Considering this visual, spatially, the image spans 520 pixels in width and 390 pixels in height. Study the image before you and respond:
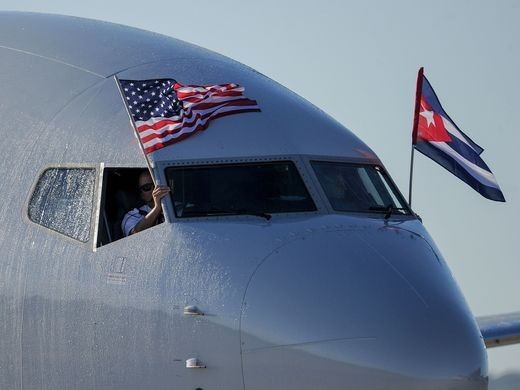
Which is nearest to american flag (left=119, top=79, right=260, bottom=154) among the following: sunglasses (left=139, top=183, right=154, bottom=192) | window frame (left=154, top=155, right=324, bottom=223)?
window frame (left=154, top=155, right=324, bottom=223)

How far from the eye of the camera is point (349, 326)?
1298cm

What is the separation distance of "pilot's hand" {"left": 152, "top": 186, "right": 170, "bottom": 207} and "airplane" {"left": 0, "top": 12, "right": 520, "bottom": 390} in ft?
0.33

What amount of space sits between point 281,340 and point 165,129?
3068 mm

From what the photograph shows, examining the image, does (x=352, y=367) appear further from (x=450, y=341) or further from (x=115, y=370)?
(x=115, y=370)

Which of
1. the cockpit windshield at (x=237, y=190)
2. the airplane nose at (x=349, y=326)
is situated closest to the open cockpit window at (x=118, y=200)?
the cockpit windshield at (x=237, y=190)

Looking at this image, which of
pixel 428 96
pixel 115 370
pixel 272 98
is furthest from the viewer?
pixel 428 96

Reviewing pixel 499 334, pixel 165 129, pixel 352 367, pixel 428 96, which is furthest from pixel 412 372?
pixel 499 334

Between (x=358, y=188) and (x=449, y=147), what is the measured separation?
3725 millimetres

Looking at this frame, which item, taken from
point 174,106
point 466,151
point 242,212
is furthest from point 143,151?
point 466,151

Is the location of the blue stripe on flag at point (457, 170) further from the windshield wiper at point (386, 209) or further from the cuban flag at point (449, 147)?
the windshield wiper at point (386, 209)

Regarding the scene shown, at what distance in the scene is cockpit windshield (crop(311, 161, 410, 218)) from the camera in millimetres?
14906

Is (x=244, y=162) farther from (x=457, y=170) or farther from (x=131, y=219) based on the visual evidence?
(x=457, y=170)

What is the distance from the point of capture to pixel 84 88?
15.4m

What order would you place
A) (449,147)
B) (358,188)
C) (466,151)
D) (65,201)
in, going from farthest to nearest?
(466,151)
(449,147)
(358,188)
(65,201)
